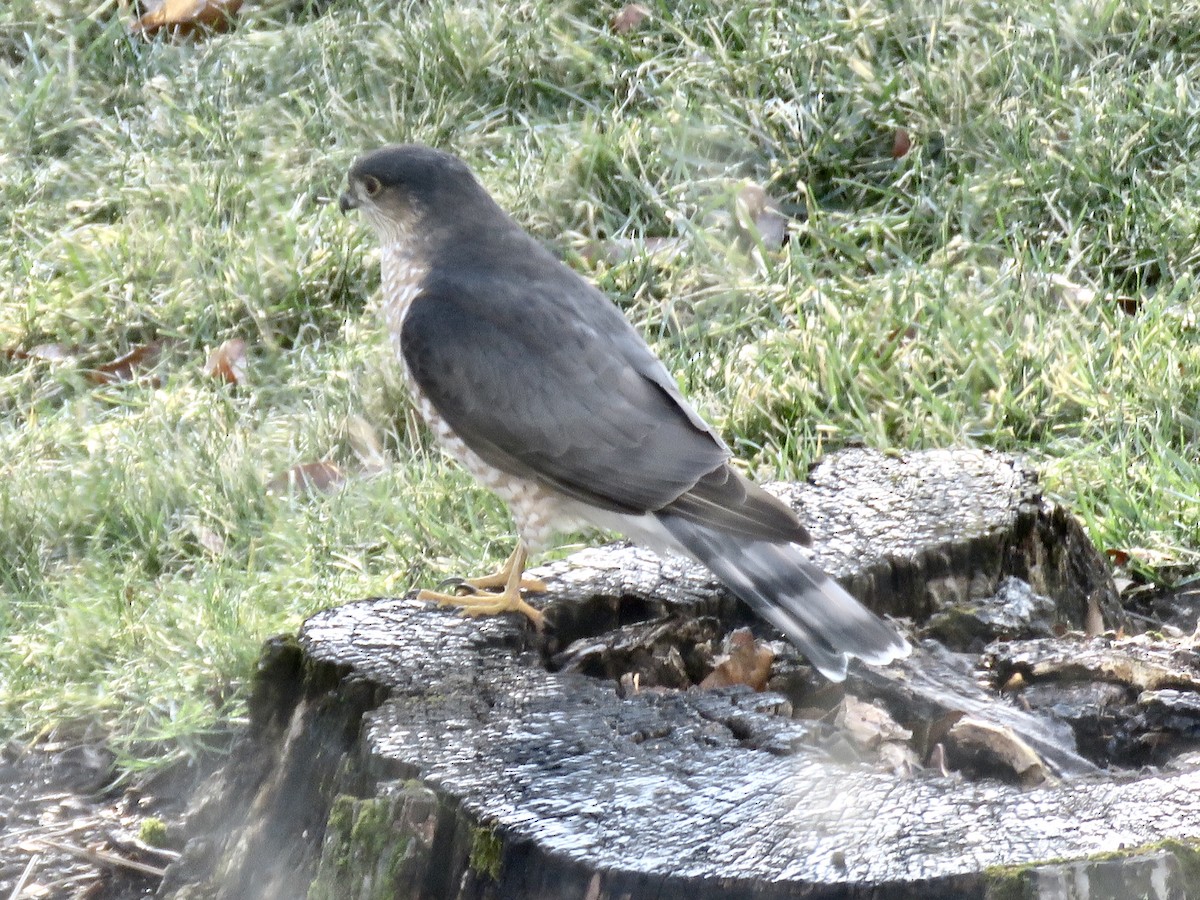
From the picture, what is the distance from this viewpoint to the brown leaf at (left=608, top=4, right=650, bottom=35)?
6.60 metres

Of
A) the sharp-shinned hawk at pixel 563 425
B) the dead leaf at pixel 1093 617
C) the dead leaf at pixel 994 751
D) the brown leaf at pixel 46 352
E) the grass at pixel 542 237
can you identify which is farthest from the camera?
the brown leaf at pixel 46 352

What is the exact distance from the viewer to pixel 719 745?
8.63 feet

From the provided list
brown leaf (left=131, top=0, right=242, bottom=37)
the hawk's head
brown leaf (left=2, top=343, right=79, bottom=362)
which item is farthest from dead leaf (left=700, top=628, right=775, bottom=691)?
brown leaf (left=131, top=0, right=242, bottom=37)

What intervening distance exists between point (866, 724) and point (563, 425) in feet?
3.44

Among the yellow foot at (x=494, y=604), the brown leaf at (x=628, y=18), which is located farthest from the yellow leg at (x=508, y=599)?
the brown leaf at (x=628, y=18)

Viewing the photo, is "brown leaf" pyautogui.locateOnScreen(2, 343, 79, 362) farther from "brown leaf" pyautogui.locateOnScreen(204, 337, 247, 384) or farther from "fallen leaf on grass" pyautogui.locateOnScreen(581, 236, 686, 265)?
"fallen leaf on grass" pyautogui.locateOnScreen(581, 236, 686, 265)

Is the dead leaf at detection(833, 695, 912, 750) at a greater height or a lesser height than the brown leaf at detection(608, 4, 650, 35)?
greater

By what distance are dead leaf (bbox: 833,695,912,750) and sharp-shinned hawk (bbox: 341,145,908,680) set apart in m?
→ 0.07

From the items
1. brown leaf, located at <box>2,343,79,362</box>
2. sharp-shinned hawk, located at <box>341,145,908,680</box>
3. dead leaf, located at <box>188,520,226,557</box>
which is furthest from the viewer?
brown leaf, located at <box>2,343,79,362</box>

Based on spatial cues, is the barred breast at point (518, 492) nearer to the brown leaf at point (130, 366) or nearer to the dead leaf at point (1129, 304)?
the brown leaf at point (130, 366)

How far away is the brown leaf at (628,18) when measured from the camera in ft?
21.7

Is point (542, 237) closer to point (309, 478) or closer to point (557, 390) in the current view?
point (309, 478)

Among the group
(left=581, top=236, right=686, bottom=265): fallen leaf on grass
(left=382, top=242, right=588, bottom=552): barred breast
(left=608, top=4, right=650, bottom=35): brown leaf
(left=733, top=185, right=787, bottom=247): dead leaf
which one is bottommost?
(left=581, top=236, right=686, bottom=265): fallen leaf on grass

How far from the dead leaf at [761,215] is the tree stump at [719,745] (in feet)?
6.40
